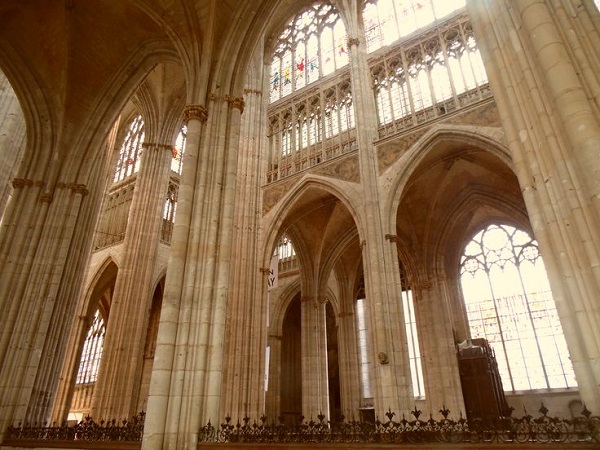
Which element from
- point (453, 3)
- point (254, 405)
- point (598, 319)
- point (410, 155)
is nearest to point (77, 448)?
point (254, 405)

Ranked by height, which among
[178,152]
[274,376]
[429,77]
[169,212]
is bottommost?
[274,376]

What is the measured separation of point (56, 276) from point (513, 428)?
29.5ft

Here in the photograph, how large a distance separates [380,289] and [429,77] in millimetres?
7400

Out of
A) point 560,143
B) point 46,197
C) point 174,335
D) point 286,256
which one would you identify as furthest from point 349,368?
point 560,143

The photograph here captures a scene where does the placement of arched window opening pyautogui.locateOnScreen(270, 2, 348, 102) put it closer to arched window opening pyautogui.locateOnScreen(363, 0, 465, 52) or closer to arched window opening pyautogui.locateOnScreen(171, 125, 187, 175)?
arched window opening pyautogui.locateOnScreen(363, 0, 465, 52)

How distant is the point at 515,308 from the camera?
14.9 m

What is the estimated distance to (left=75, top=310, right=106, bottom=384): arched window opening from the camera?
21172 mm

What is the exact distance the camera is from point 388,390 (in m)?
9.90

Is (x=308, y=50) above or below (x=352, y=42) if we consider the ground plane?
above

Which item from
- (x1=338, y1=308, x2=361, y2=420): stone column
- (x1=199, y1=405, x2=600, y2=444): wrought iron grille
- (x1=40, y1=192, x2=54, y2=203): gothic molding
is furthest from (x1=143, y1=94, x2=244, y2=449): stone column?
(x1=338, y1=308, x2=361, y2=420): stone column

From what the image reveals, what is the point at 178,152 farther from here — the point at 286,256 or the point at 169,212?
the point at 286,256

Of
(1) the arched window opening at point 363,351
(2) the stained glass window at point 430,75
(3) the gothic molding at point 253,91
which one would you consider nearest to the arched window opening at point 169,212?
(3) the gothic molding at point 253,91

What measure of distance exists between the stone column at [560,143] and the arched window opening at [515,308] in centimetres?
1182

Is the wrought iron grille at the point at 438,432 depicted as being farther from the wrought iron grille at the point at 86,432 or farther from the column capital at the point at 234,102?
the column capital at the point at 234,102
